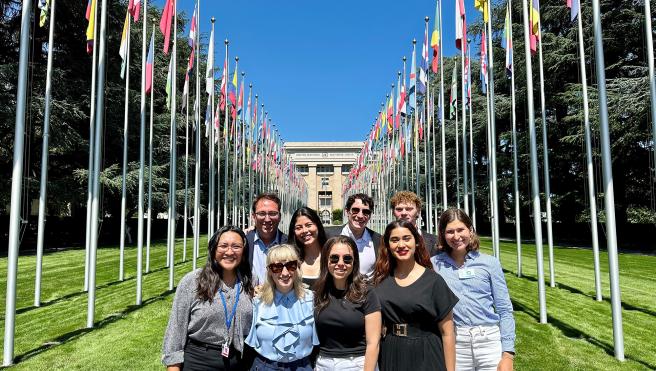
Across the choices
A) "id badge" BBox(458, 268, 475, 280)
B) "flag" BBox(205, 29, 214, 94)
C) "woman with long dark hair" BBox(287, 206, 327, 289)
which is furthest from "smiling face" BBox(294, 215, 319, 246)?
"flag" BBox(205, 29, 214, 94)

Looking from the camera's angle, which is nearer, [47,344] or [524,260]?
[47,344]

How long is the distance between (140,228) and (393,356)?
9.72 meters

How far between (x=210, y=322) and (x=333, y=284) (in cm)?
81

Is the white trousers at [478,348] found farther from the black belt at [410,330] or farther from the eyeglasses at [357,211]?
the eyeglasses at [357,211]

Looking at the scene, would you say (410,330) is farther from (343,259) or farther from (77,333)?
(77,333)

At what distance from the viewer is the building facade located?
94.6 m

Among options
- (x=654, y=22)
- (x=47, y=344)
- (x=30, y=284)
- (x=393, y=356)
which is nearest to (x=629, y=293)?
(x=393, y=356)

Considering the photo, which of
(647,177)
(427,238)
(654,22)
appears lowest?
(427,238)

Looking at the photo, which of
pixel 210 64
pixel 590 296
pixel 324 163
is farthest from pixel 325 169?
pixel 590 296

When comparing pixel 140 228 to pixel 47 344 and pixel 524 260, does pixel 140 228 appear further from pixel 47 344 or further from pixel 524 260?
pixel 524 260

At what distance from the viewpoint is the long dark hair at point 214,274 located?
10.1 ft

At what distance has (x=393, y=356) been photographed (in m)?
2.95

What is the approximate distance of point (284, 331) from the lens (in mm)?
2914

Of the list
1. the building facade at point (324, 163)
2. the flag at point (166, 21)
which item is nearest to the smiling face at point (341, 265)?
the flag at point (166, 21)
